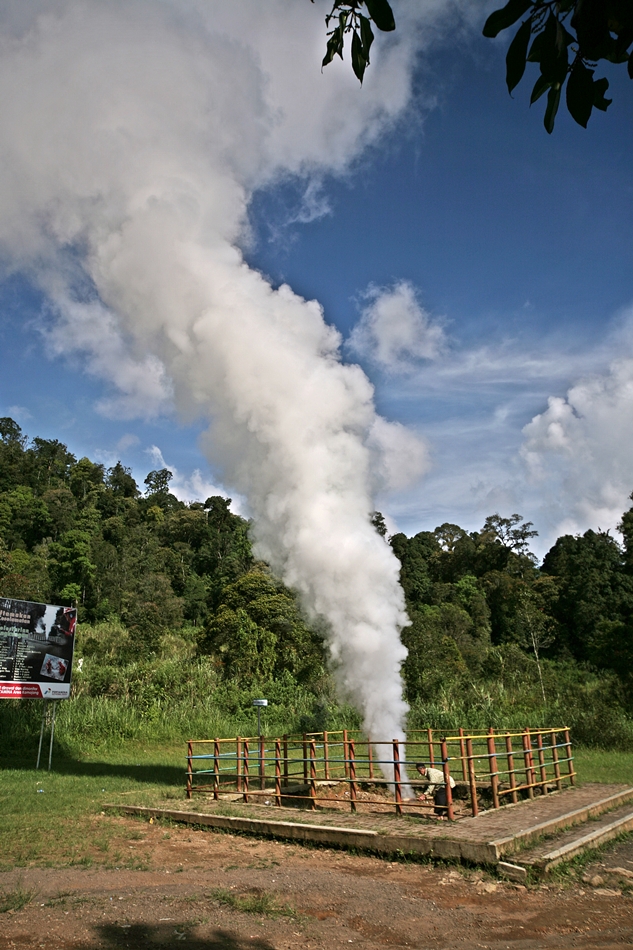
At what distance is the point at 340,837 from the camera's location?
10227 millimetres

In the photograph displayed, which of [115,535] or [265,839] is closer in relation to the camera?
[265,839]

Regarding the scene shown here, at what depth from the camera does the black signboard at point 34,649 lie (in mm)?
20000

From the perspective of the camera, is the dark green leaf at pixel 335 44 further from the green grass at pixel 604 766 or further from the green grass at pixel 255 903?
the green grass at pixel 604 766

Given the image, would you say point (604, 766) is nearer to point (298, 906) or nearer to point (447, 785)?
point (447, 785)

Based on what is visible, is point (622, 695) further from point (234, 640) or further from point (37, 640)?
point (37, 640)

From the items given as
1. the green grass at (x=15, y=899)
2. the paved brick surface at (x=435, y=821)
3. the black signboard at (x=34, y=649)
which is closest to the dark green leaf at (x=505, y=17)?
the green grass at (x=15, y=899)

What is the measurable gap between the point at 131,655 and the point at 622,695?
2780 centimetres

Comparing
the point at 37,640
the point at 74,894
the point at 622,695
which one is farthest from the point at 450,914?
the point at 622,695

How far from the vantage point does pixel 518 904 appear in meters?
7.46

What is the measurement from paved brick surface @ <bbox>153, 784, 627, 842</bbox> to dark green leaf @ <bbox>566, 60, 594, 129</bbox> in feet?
30.5

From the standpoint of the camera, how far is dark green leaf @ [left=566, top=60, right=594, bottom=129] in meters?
2.19

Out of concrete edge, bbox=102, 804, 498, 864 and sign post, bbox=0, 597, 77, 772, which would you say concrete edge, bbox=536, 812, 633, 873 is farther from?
sign post, bbox=0, 597, 77, 772

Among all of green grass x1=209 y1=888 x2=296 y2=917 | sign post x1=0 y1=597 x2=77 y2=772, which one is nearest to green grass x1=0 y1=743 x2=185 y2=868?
sign post x1=0 y1=597 x2=77 y2=772

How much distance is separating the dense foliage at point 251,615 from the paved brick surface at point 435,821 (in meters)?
8.90
